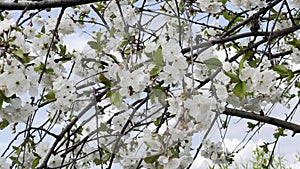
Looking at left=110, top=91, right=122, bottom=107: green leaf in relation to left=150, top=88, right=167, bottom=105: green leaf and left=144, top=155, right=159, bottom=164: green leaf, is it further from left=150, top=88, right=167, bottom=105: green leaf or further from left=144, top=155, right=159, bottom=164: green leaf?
left=144, top=155, right=159, bottom=164: green leaf

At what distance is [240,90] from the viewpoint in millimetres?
1204

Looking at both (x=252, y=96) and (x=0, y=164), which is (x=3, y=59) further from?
(x=252, y=96)

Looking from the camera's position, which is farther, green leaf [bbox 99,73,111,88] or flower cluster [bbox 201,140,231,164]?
flower cluster [bbox 201,140,231,164]

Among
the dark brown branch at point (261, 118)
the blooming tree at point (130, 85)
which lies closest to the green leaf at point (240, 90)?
the blooming tree at point (130, 85)

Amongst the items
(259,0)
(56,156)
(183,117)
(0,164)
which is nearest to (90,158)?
(56,156)

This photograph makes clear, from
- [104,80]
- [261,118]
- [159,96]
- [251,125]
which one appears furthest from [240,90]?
[251,125]

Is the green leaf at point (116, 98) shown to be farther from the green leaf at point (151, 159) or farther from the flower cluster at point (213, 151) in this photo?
the flower cluster at point (213, 151)

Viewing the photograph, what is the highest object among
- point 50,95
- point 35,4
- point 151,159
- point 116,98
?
point 35,4

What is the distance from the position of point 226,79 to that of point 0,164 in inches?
23.0

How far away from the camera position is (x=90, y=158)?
198 centimetres

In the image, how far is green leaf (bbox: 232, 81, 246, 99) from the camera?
1.19 m

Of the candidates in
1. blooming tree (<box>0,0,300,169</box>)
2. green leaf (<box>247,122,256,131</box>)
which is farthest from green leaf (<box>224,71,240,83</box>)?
green leaf (<box>247,122,256,131</box>)

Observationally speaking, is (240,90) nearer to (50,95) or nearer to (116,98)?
(116,98)

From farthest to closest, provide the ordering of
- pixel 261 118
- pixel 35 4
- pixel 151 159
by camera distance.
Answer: pixel 261 118 < pixel 35 4 < pixel 151 159
